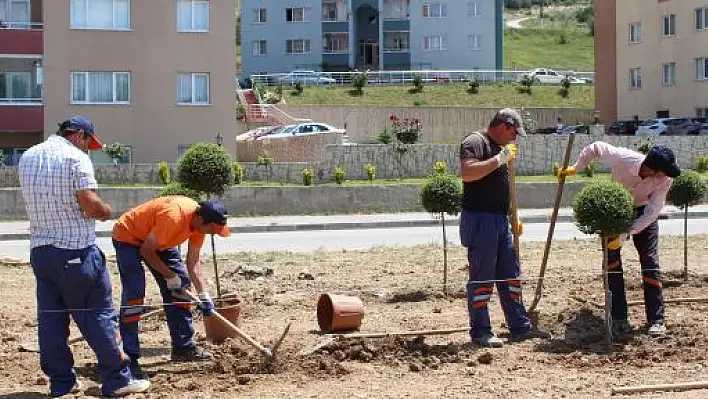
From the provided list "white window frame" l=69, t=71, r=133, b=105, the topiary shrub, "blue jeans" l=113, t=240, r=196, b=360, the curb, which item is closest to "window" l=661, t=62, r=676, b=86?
"white window frame" l=69, t=71, r=133, b=105

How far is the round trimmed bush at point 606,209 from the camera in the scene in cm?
922

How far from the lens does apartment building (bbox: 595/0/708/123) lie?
56.8m

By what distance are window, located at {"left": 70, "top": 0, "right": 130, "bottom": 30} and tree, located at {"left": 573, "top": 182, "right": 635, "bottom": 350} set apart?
31409 millimetres

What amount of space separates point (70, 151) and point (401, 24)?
69.3 metres

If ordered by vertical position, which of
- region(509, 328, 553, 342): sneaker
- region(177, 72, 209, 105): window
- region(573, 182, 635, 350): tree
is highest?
region(177, 72, 209, 105): window

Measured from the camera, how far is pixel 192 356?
9.01 meters

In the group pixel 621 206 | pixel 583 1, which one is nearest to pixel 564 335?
pixel 621 206

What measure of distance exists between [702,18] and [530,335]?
5092cm

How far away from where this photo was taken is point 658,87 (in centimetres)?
5969

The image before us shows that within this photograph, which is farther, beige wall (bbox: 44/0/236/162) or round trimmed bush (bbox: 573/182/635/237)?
beige wall (bbox: 44/0/236/162)

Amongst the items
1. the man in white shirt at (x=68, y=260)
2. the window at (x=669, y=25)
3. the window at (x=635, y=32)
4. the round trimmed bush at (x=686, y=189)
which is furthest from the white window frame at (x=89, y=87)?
the window at (x=635, y=32)

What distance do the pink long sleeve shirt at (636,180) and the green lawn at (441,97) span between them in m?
47.3

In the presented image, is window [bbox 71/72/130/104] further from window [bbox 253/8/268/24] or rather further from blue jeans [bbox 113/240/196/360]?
window [bbox 253/8/268/24]

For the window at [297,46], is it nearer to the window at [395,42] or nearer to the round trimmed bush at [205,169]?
the window at [395,42]
